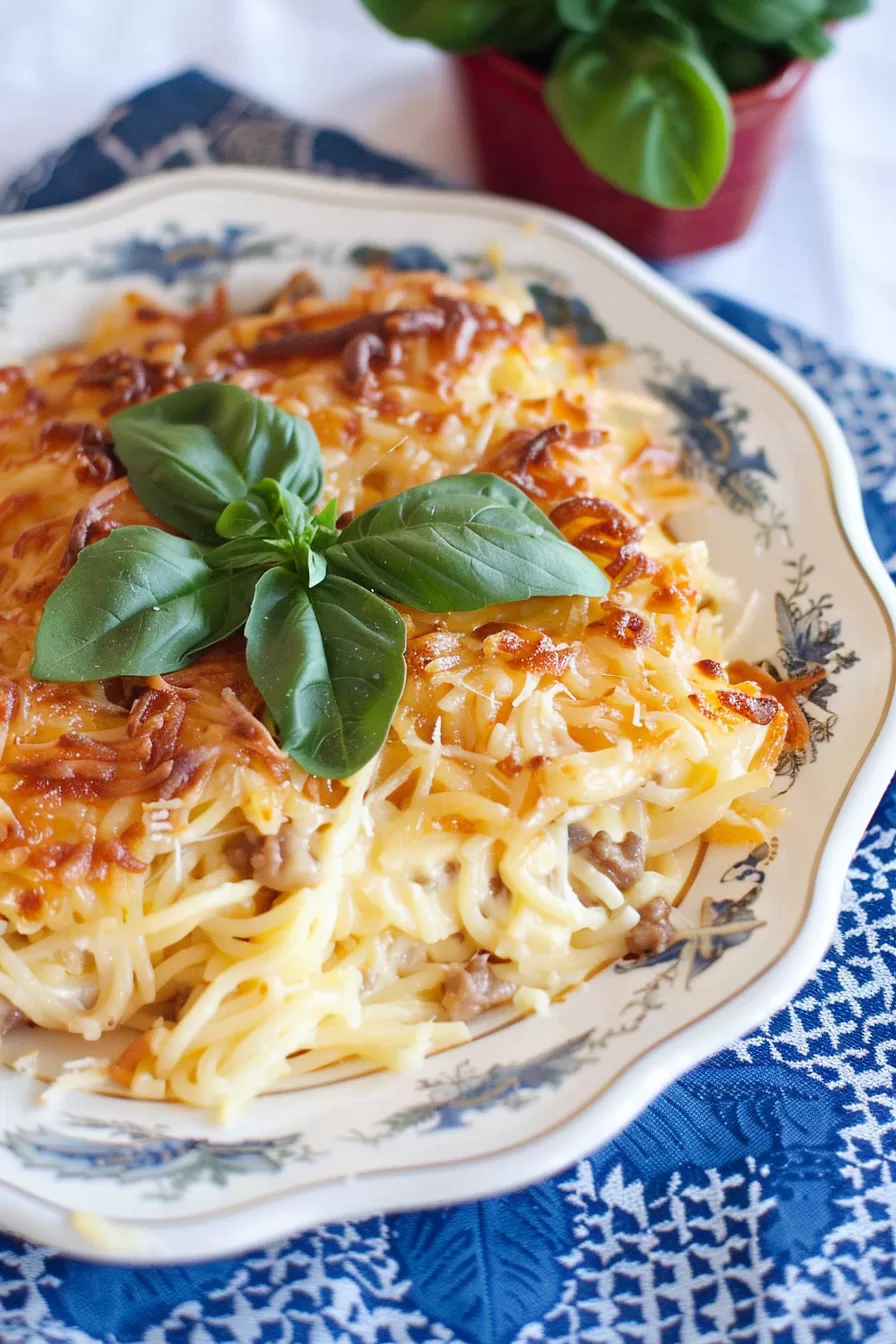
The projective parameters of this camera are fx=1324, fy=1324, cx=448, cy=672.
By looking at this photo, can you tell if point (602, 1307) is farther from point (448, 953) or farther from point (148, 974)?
point (148, 974)

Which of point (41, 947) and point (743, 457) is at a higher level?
point (743, 457)

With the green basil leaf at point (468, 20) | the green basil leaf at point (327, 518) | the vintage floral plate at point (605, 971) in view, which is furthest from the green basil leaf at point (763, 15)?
the green basil leaf at point (327, 518)

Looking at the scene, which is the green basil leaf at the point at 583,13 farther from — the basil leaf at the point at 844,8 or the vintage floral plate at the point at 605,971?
the basil leaf at the point at 844,8

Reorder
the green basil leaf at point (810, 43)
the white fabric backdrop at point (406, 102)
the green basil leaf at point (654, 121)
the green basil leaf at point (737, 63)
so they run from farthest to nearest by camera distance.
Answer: the white fabric backdrop at point (406, 102) → the green basil leaf at point (737, 63) → the green basil leaf at point (810, 43) → the green basil leaf at point (654, 121)

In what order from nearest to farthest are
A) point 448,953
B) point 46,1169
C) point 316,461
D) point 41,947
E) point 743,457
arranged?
1. point 46,1169
2. point 41,947
3. point 448,953
4. point 316,461
5. point 743,457

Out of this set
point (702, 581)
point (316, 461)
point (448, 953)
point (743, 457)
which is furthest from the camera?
point (743, 457)

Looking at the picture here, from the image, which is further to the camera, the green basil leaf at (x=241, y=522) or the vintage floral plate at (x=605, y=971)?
the green basil leaf at (x=241, y=522)

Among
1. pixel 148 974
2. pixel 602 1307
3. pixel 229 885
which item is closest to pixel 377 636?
pixel 229 885
